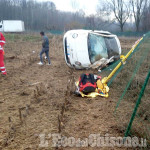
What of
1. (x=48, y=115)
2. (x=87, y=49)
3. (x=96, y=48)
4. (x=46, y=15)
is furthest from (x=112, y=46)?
(x=46, y=15)

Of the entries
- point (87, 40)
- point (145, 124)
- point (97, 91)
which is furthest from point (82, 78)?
point (87, 40)

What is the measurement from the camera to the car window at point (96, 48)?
784 cm

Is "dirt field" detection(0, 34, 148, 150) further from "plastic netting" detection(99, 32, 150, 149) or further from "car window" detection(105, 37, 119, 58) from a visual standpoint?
"car window" detection(105, 37, 119, 58)

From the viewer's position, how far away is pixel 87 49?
7.76 m

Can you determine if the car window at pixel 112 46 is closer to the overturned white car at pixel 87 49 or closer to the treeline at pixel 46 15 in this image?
the overturned white car at pixel 87 49

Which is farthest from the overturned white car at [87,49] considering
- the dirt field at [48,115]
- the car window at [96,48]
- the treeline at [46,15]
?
the treeline at [46,15]

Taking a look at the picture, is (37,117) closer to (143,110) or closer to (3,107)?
(3,107)

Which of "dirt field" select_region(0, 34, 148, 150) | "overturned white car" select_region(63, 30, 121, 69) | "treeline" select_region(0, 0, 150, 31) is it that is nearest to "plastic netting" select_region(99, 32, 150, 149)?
"dirt field" select_region(0, 34, 148, 150)

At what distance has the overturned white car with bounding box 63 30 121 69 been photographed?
308 inches

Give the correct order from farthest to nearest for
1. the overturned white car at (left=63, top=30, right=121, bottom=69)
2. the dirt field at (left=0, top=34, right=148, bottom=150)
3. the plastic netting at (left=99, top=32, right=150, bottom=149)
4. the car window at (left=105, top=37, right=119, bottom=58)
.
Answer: the car window at (left=105, top=37, right=119, bottom=58)
the overturned white car at (left=63, top=30, right=121, bottom=69)
the dirt field at (left=0, top=34, right=148, bottom=150)
the plastic netting at (left=99, top=32, right=150, bottom=149)

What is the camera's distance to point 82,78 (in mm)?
5184

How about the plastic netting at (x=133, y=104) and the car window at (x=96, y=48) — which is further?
the car window at (x=96, y=48)

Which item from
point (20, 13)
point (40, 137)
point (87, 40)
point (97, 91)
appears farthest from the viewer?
point (20, 13)

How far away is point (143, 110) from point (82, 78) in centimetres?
189
